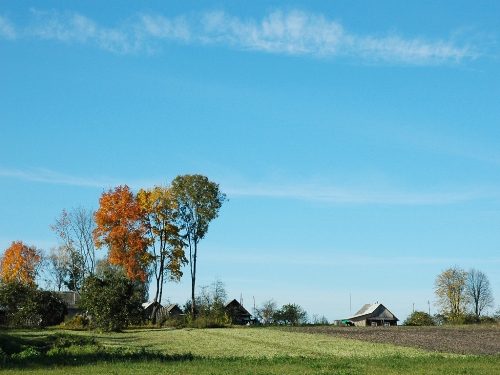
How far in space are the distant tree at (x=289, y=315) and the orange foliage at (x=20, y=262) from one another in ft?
115

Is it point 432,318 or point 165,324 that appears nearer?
→ point 165,324

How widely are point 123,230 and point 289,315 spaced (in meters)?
29.8

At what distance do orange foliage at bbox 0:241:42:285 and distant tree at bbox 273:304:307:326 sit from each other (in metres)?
35.0

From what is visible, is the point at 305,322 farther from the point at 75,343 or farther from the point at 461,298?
the point at 75,343

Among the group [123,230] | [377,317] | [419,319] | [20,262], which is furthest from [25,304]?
[377,317]

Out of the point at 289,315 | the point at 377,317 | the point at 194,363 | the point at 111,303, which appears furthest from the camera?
the point at 377,317

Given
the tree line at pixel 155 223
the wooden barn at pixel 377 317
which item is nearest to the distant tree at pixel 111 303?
the tree line at pixel 155 223

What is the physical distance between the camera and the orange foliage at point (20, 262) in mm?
86062

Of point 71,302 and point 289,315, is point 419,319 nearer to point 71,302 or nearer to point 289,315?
point 289,315

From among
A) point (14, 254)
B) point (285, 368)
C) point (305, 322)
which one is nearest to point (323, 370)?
point (285, 368)

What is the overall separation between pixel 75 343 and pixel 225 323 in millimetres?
41218

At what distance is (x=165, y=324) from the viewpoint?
226ft

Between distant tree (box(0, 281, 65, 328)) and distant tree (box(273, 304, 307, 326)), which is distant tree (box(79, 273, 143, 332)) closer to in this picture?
distant tree (box(0, 281, 65, 328))

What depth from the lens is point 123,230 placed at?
68.6 meters
